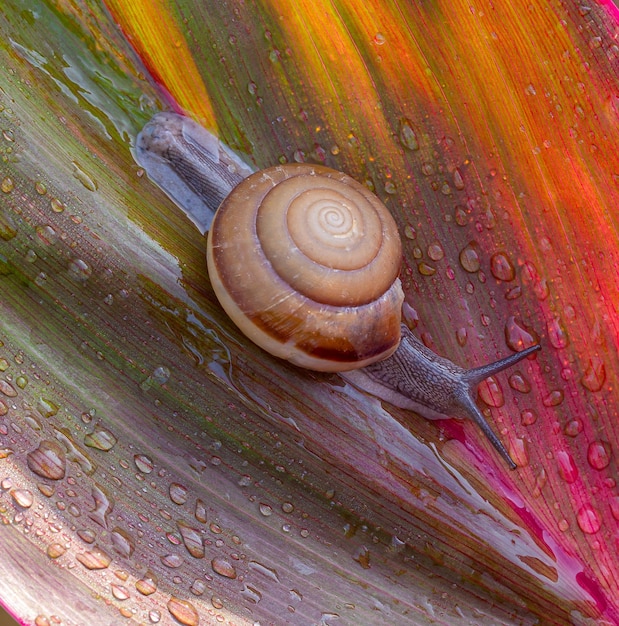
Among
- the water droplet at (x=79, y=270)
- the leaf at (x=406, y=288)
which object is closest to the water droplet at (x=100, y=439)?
the leaf at (x=406, y=288)

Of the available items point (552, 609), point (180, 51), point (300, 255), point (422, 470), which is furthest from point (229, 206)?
point (552, 609)

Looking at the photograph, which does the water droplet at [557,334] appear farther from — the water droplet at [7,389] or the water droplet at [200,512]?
the water droplet at [7,389]

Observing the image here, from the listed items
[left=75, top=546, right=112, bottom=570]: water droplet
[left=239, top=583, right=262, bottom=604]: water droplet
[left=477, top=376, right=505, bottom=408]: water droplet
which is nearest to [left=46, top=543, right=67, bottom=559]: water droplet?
[left=75, top=546, right=112, bottom=570]: water droplet

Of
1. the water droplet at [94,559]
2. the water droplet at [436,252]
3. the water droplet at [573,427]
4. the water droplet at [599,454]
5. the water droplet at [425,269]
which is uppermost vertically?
the water droplet at [94,559]

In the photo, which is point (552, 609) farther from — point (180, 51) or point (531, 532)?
point (180, 51)

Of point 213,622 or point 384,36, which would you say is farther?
point 384,36

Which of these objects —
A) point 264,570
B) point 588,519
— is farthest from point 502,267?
point 264,570
